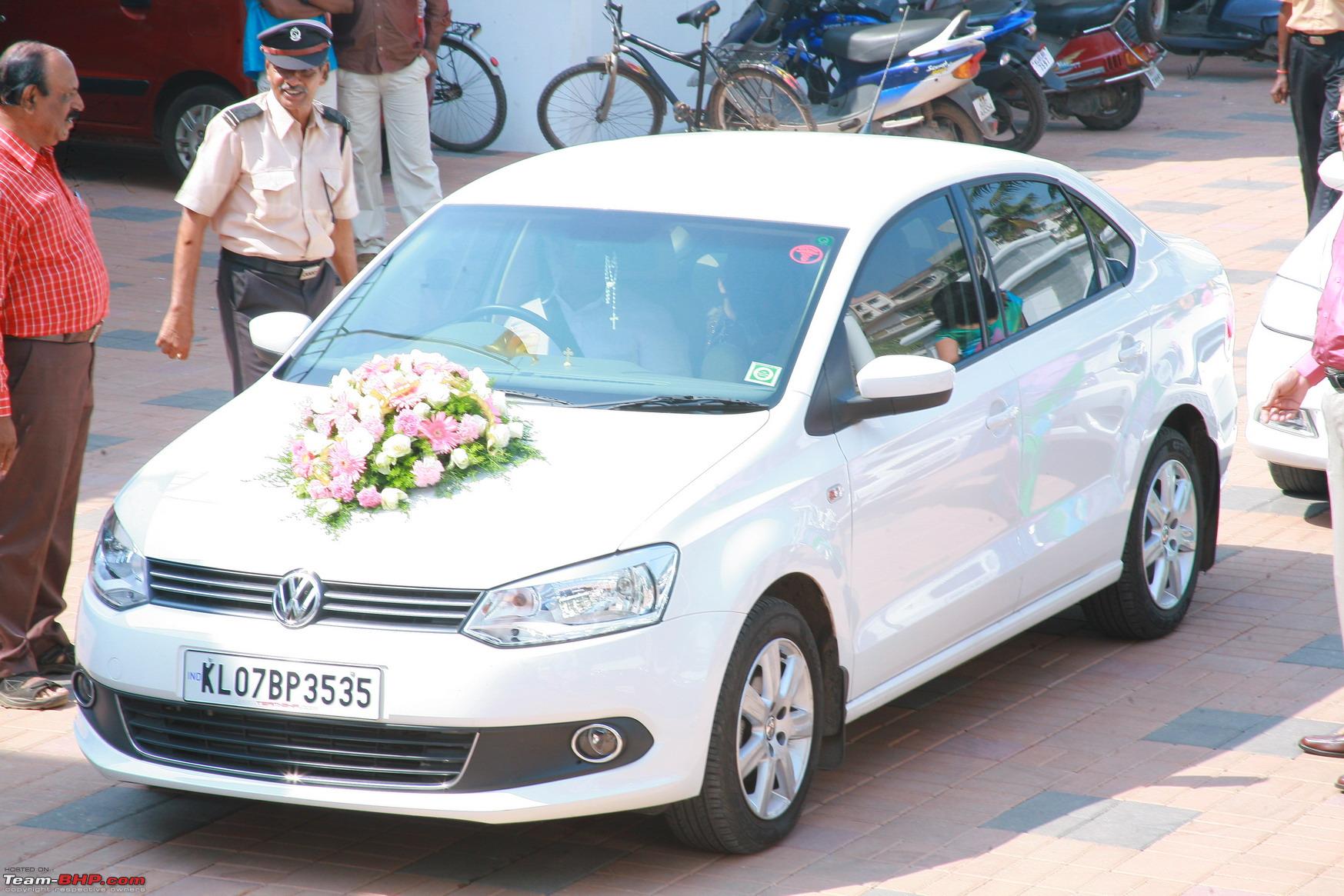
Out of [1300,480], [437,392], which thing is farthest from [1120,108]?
[437,392]

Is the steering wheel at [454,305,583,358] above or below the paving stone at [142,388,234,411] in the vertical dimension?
above

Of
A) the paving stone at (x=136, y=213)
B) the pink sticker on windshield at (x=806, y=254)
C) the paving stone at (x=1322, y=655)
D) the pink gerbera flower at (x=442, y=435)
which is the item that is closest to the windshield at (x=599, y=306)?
the pink sticker on windshield at (x=806, y=254)

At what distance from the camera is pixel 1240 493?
28.5ft

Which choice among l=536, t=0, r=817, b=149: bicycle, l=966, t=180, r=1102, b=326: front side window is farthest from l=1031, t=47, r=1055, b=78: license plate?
l=966, t=180, r=1102, b=326: front side window

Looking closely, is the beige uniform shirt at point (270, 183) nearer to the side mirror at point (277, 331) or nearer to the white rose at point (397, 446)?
the side mirror at point (277, 331)

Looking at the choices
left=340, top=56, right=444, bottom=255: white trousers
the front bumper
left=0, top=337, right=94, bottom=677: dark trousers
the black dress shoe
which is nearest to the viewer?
the front bumper

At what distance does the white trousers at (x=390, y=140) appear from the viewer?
1221 cm

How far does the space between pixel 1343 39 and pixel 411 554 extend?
865 cm

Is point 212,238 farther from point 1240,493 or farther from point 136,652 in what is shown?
point 136,652

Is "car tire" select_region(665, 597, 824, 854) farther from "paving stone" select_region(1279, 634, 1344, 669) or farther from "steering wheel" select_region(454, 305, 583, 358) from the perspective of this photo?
"paving stone" select_region(1279, 634, 1344, 669)

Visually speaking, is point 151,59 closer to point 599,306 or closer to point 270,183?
point 270,183

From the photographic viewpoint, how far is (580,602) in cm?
440

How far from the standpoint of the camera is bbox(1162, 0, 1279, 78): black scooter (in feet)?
73.2

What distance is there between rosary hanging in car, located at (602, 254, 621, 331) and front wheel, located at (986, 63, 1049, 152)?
1191cm
